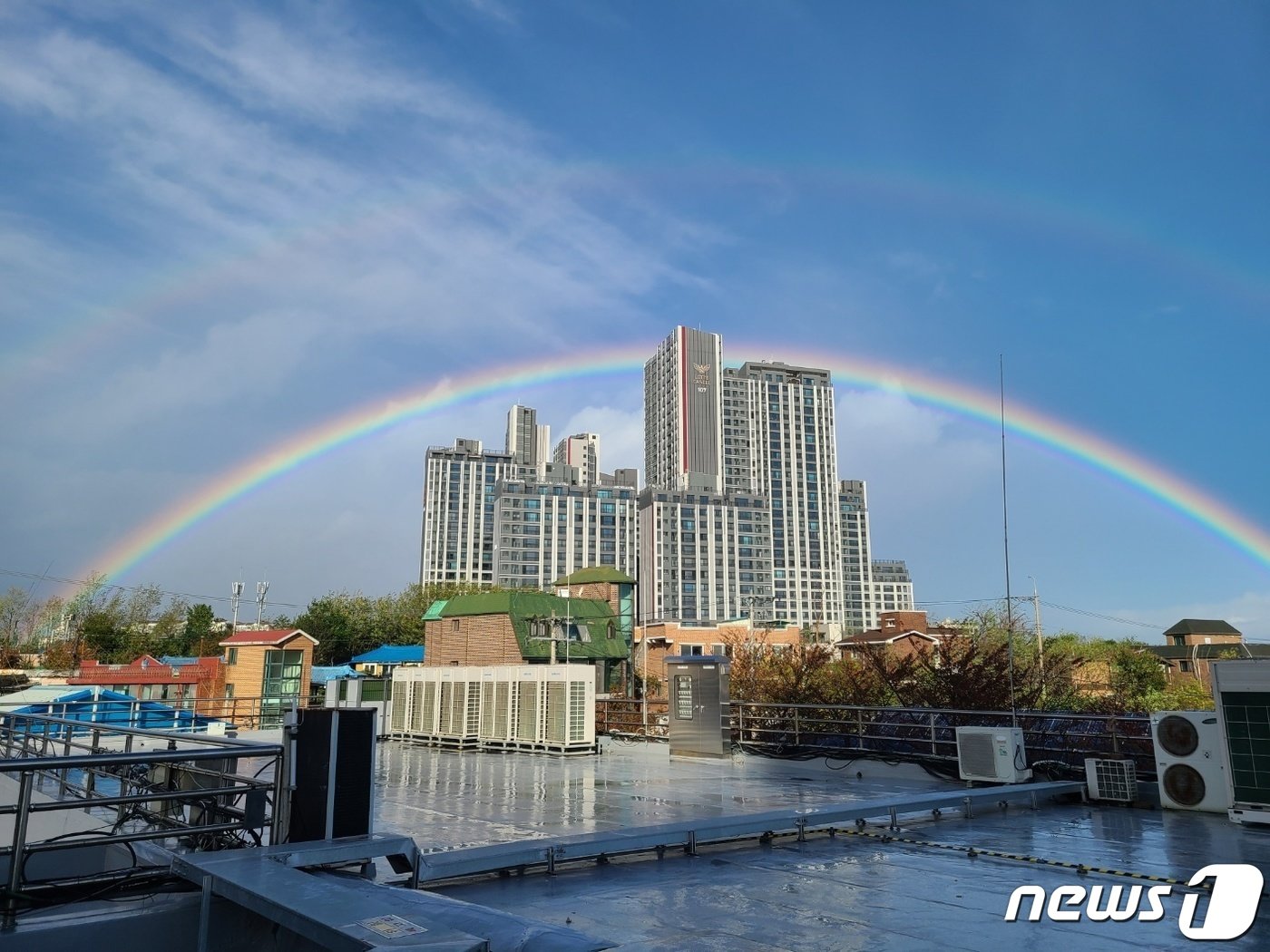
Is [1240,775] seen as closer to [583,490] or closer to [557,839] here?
[557,839]

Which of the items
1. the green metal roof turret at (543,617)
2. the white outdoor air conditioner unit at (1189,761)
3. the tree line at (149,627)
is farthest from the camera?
the tree line at (149,627)

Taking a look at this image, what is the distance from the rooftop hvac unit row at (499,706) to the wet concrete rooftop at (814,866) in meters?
5.14

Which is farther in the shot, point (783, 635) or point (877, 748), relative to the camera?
point (783, 635)

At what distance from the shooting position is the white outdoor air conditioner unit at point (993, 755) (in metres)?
12.8

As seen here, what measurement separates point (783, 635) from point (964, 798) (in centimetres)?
7619

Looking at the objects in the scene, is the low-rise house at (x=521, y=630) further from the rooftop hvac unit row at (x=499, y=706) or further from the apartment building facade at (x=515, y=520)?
the apartment building facade at (x=515, y=520)

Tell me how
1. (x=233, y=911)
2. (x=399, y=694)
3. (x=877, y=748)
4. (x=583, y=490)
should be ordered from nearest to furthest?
1. (x=233, y=911)
2. (x=877, y=748)
3. (x=399, y=694)
4. (x=583, y=490)

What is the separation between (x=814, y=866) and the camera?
24.0 ft

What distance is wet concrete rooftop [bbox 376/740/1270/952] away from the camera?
208 inches

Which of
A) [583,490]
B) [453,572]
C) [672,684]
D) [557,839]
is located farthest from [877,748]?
[453,572]

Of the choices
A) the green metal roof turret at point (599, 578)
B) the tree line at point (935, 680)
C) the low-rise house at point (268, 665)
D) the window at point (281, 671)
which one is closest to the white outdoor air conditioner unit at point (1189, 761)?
the tree line at point (935, 680)

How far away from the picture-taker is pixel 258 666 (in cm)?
3962

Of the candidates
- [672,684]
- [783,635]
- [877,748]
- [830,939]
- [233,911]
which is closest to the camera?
[830,939]

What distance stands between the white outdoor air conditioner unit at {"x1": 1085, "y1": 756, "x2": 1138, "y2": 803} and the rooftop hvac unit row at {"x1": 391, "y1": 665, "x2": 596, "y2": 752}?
10264mm
